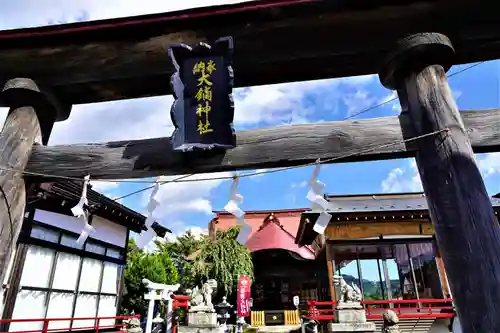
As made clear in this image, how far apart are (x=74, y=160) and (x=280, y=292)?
2146 cm

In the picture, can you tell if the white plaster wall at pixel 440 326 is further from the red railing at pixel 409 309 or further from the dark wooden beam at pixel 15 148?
the dark wooden beam at pixel 15 148

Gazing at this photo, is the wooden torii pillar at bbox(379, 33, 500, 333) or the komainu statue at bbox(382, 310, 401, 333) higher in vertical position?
the wooden torii pillar at bbox(379, 33, 500, 333)

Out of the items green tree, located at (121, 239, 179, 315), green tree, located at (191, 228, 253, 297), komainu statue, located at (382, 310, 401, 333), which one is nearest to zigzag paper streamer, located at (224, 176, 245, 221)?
komainu statue, located at (382, 310, 401, 333)

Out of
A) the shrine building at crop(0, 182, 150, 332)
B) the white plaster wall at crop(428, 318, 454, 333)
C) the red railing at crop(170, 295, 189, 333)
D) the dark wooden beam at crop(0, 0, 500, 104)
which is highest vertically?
the dark wooden beam at crop(0, 0, 500, 104)

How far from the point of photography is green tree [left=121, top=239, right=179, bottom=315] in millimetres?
18125

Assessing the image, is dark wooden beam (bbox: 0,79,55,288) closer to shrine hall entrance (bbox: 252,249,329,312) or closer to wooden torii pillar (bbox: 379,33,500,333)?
wooden torii pillar (bbox: 379,33,500,333)

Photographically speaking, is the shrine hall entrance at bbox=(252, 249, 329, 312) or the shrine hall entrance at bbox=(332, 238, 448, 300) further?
the shrine hall entrance at bbox=(252, 249, 329, 312)

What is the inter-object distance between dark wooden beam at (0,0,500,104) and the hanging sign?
220 millimetres

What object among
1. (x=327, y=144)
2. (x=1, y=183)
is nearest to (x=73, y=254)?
(x=1, y=183)

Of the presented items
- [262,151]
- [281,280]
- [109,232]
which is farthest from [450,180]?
[281,280]

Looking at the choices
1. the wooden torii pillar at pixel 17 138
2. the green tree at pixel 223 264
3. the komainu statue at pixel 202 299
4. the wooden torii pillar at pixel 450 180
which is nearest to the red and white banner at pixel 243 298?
the green tree at pixel 223 264

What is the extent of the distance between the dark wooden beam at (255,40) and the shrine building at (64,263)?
3177 mm

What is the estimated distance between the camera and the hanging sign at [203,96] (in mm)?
3135

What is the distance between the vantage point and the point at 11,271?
22.6 feet
